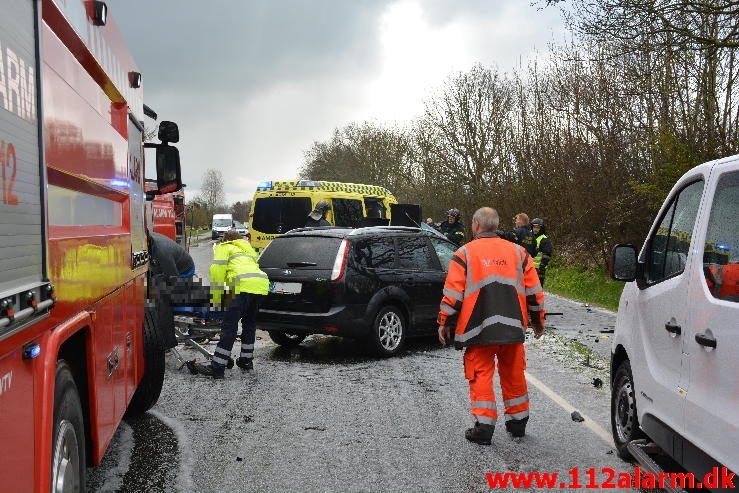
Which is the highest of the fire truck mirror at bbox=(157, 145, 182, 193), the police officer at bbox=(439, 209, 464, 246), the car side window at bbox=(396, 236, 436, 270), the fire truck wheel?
the fire truck mirror at bbox=(157, 145, 182, 193)

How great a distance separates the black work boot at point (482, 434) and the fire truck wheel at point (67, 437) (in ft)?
9.65

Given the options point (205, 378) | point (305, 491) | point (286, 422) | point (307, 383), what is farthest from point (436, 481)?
point (205, 378)

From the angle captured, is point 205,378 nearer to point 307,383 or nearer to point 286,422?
point 307,383

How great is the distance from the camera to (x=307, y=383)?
25.5ft

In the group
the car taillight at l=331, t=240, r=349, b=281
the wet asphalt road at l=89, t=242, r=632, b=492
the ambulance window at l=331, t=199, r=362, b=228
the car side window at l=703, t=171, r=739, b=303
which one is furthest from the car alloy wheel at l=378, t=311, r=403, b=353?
the ambulance window at l=331, t=199, r=362, b=228

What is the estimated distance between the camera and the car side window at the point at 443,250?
1053cm

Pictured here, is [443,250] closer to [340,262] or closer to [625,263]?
[340,262]

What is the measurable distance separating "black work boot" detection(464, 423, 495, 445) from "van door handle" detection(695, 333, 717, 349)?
7.36 ft

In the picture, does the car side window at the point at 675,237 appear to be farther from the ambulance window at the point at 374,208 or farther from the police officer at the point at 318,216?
the ambulance window at the point at 374,208

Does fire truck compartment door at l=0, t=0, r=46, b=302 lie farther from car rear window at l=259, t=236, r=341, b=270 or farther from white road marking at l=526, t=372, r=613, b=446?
car rear window at l=259, t=236, r=341, b=270

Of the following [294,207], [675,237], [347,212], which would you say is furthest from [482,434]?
[347,212]

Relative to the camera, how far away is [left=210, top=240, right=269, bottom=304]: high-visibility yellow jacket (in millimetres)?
8289

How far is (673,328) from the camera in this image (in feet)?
12.9

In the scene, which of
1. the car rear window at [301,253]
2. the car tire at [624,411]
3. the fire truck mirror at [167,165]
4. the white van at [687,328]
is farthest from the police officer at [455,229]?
the white van at [687,328]
